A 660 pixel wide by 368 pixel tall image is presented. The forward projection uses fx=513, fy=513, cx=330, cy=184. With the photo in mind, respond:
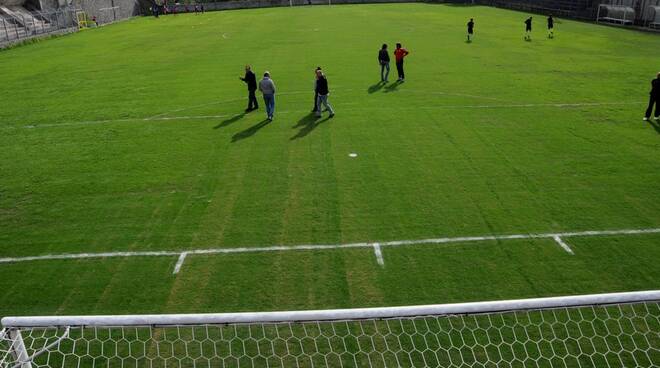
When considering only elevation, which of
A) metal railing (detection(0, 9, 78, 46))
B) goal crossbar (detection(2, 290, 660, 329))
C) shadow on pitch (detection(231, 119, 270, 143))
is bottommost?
shadow on pitch (detection(231, 119, 270, 143))

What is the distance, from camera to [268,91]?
57.3ft

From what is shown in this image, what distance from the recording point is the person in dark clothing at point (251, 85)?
18.6 m

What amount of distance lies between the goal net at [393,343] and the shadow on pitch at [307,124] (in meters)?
9.34

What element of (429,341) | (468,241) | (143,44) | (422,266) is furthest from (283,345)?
(143,44)

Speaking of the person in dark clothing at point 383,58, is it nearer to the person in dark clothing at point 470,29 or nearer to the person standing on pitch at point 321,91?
the person standing on pitch at point 321,91

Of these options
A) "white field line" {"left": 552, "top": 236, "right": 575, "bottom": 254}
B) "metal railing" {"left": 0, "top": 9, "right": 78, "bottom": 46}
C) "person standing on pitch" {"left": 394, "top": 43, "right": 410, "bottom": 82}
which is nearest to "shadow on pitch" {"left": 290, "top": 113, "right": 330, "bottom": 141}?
"person standing on pitch" {"left": 394, "top": 43, "right": 410, "bottom": 82}

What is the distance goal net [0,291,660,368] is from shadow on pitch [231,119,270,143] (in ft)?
30.4

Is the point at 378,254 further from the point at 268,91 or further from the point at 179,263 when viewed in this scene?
the point at 268,91

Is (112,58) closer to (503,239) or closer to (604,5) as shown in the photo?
(503,239)

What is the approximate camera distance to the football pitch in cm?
894

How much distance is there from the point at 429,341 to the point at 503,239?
359 centimetres

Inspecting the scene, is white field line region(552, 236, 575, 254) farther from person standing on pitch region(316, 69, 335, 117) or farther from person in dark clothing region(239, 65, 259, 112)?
person in dark clothing region(239, 65, 259, 112)

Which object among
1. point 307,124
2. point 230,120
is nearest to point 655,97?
point 307,124

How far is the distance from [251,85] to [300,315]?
14.8 metres
